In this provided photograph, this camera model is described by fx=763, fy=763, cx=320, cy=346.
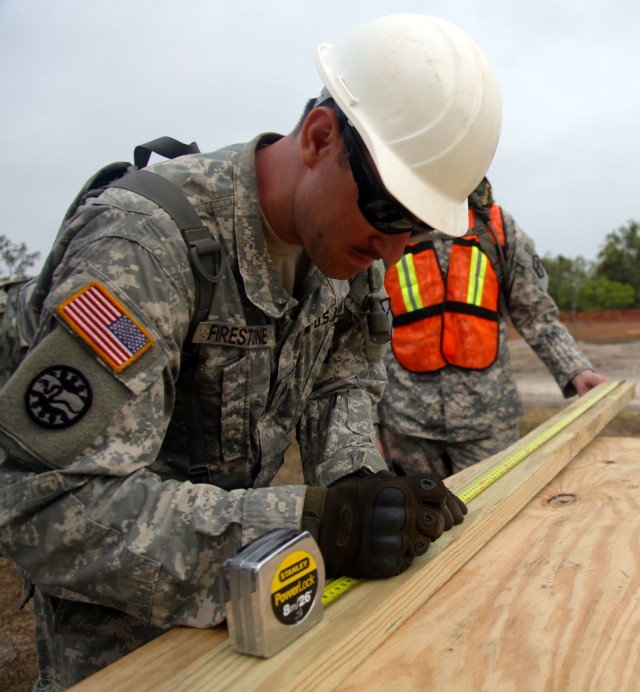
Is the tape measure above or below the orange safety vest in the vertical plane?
below

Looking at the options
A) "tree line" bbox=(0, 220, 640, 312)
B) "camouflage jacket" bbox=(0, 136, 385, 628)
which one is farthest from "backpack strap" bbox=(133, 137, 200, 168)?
"tree line" bbox=(0, 220, 640, 312)

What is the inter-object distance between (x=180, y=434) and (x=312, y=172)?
72 cm

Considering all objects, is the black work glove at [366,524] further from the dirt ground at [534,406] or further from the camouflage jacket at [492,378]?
the camouflage jacket at [492,378]

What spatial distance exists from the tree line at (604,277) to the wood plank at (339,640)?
3434cm

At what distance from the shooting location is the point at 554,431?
292cm

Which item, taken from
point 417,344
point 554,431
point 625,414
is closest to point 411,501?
point 554,431

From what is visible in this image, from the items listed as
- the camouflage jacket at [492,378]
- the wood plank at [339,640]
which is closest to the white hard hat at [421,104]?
the wood plank at [339,640]

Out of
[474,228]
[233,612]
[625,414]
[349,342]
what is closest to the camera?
[233,612]

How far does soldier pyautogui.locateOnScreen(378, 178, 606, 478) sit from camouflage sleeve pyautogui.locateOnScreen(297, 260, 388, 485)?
4.85 feet

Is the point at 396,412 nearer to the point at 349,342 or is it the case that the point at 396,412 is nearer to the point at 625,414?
the point at 349,342

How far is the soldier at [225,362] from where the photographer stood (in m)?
1.41

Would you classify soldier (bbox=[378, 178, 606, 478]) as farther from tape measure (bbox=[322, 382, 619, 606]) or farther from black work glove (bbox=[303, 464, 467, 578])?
black work glove (bbox=[303, 464, 467, 578])

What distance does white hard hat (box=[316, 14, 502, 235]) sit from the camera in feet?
5.57

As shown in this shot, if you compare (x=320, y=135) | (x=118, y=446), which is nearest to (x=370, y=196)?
(x=320, y=135)
